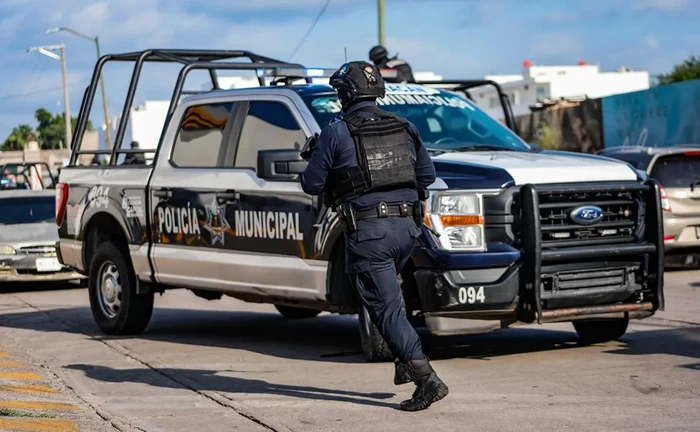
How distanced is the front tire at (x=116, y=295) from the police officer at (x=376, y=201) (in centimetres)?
440

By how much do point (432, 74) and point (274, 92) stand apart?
121402 mm

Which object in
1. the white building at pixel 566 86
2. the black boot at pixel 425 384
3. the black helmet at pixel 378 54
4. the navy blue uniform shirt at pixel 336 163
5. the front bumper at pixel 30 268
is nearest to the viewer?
the black boot at pixel 425 384

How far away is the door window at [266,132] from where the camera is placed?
936 cm

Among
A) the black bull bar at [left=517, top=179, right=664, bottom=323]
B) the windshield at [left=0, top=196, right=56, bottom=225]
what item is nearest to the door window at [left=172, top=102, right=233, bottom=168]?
the black bull bar at [left=517, top=179, right=664, bottom=323]

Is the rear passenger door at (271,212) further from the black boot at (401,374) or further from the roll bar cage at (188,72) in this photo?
the black boot at (401,374)

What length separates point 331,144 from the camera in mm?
6734

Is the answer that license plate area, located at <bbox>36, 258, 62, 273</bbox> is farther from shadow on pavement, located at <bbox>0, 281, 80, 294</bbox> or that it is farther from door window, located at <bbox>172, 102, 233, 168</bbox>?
door window, located at <bbox>172, 102, 233, 168</bbox>

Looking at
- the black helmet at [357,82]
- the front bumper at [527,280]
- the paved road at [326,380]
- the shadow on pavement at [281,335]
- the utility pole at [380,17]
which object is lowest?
the shadow on pavement at [281,335]

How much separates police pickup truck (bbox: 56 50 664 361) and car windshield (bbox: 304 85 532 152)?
2 cm

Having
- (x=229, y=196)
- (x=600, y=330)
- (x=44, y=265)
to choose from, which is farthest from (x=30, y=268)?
(x=600, y=330)

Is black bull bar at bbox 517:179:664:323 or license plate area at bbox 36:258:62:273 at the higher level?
black bull bar at bbox 517:179:664:323

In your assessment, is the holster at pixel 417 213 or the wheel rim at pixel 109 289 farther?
the wheel rim at pixel 109 289

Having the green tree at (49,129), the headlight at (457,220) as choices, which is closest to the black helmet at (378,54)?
the headlight at (457,220)

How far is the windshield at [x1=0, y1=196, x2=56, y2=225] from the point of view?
1833 cm
